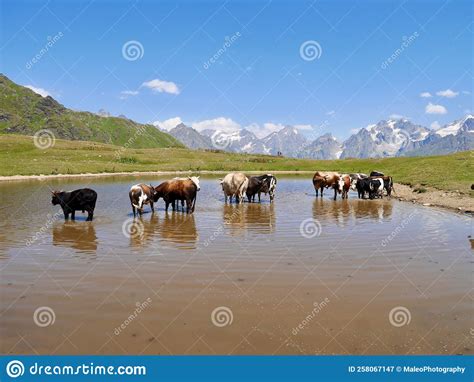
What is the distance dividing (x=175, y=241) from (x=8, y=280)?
5598mm

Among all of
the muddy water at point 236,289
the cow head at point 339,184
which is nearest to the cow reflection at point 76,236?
the muddy water at point 236,289

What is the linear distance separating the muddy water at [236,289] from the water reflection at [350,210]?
2860mm

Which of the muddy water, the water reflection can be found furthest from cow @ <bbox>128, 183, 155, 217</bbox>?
the water reflection

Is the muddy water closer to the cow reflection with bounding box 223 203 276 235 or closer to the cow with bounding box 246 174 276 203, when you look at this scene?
the cow reflection with bounding box 223 203 276 235

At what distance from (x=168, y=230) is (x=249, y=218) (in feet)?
16.3

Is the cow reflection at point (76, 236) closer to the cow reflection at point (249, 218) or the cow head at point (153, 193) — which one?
the cow head at point (153, 193)

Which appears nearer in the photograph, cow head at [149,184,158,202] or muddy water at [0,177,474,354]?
muddy water at [0,177,474,354]

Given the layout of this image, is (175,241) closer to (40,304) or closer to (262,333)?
(40,304)

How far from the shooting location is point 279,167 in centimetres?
9556

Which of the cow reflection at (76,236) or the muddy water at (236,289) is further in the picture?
the cow reflection at (76,236)

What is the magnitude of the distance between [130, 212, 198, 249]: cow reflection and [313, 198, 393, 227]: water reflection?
254 inches

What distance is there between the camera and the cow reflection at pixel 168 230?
14.3 meters

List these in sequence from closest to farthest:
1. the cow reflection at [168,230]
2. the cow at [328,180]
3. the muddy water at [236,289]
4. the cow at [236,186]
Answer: the muddy water at [236,289] < the cow reflection at [168,230] < the cow at [236,186] < the cow at [328,180]

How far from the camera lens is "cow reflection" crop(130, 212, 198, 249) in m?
14.3
